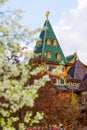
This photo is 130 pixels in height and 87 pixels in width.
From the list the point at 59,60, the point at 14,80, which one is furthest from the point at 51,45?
the point at 14,80

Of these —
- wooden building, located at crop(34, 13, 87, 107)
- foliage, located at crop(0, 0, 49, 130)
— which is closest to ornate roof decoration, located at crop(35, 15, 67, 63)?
wooden building, located at crop(34, 13, 87, 107)

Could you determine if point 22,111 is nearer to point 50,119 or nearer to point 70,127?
point 50,119

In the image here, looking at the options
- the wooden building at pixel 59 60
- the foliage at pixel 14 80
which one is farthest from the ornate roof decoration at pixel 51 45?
the foliage at pixel 14 80

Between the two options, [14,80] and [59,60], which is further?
[59,60]

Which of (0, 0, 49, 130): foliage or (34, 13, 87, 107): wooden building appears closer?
(0, 0, 49, 130): foliage

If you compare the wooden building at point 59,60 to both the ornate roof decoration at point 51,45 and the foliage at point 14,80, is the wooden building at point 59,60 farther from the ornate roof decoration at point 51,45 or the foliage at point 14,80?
the foliage at point 14,80

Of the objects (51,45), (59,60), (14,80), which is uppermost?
(51,45)

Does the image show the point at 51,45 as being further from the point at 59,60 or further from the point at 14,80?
the point at 14,80

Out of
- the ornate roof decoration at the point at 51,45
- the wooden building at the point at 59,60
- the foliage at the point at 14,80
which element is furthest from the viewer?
the ornate roof decoration at the point at 51,45

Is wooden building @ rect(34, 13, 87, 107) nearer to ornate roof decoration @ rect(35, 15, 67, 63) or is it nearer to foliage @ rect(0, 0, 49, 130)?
ornate roof decoration @ rect(35, 15, 67, 63)

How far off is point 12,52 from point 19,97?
1.59 meters

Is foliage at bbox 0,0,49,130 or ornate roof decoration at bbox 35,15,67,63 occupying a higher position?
ornate roof decoration at bbox 35,15,67,63

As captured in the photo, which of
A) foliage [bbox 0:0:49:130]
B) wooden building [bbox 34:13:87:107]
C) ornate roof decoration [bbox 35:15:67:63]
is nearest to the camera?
foliage [bbox 0:0:49:130]

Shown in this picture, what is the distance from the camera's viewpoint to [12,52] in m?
9.09
